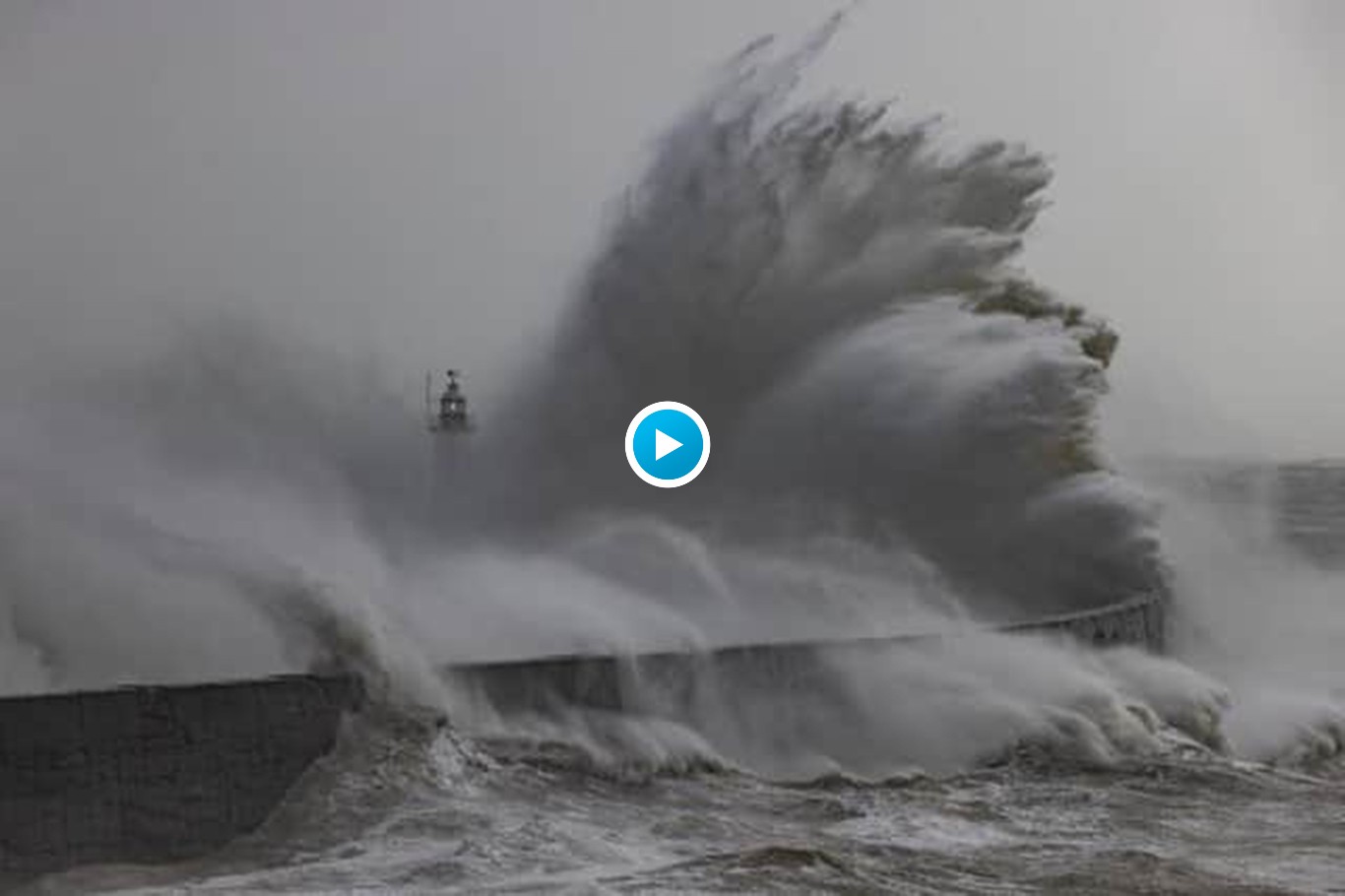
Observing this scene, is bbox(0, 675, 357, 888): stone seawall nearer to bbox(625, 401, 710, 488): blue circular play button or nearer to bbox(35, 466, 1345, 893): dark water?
bbox(35, 466, 1345, 893): dark water

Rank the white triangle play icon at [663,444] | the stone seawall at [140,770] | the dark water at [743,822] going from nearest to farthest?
the dark water at [743,822]
the stone seawall at [140,770]
the white triangle play icon at [663,444]

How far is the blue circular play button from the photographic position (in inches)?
432

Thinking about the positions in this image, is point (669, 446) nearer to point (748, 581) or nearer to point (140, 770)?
point (748, 581)

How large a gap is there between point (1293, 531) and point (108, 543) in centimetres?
1753

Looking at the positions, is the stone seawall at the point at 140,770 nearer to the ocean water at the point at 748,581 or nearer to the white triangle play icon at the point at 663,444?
the ocean water at the point at 748,581

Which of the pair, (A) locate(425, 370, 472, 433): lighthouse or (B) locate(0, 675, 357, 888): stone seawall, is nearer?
(B) locate(0, 675, 357, 888): stone seawall

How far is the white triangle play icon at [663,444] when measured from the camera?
37.7 feet

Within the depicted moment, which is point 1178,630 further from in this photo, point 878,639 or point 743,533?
point 878,639

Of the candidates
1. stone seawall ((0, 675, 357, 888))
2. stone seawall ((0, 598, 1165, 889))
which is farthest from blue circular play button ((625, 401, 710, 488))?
stone seawall ((0, 675, 357, 888))

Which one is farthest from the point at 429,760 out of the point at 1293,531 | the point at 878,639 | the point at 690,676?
the point at 1293,531

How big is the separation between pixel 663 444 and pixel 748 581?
1.04 meters

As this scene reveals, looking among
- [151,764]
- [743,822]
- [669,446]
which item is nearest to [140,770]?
[151,764]

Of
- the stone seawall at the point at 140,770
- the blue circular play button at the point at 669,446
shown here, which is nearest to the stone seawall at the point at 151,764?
the stone seawall at the point at 140,770

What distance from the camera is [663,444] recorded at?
468 inches
